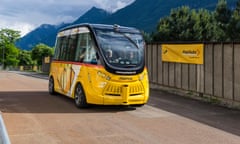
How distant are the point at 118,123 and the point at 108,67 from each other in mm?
2297

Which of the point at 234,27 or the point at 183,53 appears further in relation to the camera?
the point at 234,27

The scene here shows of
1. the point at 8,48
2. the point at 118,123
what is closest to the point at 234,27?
the point at 118,123

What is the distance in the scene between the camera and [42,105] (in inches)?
465

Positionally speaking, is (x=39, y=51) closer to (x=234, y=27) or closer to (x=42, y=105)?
(x=234, y=27)

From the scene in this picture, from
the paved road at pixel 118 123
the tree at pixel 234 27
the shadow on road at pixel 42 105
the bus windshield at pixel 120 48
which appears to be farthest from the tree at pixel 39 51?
the bus windshield at pixel 120 48

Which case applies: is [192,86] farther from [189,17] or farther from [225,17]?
[189,17]

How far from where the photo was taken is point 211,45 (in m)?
13.4

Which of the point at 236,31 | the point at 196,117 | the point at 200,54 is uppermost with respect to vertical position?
the point at 236,31

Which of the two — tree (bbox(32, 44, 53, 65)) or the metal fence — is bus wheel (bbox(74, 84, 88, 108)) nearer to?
the metal fence

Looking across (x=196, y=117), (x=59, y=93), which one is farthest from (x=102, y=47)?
(x=59, y=93)

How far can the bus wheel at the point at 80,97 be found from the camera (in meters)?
11.2

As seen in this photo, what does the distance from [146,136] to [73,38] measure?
629cm

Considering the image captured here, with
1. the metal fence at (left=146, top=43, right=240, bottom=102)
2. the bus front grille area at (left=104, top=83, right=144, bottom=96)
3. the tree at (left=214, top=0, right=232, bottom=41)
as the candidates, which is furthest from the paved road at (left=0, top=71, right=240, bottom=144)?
the tree at (left=214, top=0, right=232, bottom=41)

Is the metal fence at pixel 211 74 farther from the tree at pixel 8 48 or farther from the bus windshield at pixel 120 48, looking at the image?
the tree at pixel 8 48
